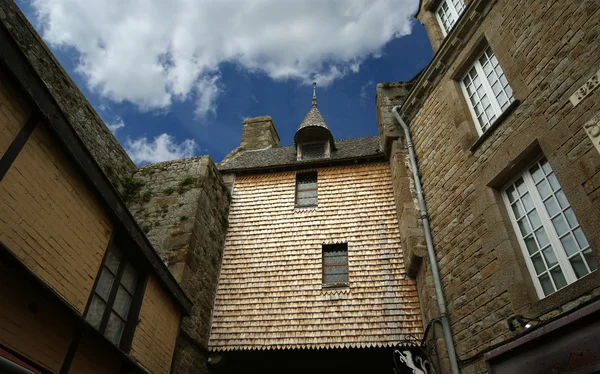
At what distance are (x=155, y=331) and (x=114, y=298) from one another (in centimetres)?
105

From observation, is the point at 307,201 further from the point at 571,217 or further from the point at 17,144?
the point at 17,144

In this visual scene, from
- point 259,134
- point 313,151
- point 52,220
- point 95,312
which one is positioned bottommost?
point 95,312

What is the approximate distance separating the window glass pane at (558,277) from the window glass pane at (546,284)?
3.2 inches

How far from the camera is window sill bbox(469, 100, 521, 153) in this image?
572 centimetres

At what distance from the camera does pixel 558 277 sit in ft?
15.5

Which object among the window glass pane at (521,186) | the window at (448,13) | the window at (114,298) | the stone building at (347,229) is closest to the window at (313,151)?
the stone building at (347,229)

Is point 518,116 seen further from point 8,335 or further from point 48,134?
point 8,335

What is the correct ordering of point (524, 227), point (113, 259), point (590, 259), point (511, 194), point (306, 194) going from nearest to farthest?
point (590, 259), point (113, 259), point (524, 227), point (511, 194), point (306, 194)

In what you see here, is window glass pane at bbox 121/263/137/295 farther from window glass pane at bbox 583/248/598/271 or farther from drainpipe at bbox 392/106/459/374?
window glass pane at bbox 583/248/598/271

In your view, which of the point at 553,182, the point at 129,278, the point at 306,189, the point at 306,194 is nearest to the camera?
the point at 553,182

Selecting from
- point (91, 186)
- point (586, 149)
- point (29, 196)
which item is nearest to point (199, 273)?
point (91, 186)

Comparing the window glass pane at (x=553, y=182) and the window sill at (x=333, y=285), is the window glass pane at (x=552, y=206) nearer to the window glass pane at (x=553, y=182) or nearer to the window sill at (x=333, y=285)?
the window glass pane at (x=553, y=182)


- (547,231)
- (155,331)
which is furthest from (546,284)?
(155,331)

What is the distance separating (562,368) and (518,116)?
324cm
